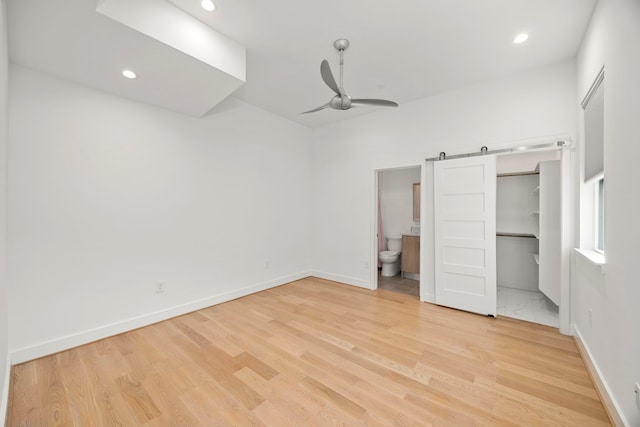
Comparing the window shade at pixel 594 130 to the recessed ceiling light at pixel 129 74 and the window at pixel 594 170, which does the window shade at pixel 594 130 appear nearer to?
the window at pixel 594 170

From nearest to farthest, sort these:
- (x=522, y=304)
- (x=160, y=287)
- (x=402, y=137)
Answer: (x=160, y=287), (x=522, y=304), (x=402, y=137)

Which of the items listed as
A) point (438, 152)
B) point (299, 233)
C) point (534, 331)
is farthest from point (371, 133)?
point (534, 331)

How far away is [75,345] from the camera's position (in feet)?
8.08

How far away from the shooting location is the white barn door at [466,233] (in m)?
3.17

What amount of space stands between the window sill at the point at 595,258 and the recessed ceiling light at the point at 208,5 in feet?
11.4

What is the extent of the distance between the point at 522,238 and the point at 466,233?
1593 millimetres

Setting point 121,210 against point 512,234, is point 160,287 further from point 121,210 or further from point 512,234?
point 512,234

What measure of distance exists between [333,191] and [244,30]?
9.56ft

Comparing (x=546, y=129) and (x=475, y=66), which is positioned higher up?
(x=475, y=66)

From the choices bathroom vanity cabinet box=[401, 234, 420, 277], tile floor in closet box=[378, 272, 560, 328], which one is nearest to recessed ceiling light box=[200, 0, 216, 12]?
tile floor in closet box=[378, 272, 560, 328]

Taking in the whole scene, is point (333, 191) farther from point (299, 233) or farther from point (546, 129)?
point (546, 129)

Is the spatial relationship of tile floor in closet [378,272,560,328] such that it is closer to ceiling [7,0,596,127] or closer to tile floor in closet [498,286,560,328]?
tile floor in closet [498,286,560,328]

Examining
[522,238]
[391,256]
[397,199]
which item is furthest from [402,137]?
[522,238]

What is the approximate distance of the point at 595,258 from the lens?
2018 mm
